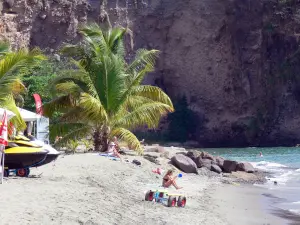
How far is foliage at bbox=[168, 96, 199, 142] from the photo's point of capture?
6706 cm

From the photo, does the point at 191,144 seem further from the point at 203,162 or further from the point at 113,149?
the point at 113,149

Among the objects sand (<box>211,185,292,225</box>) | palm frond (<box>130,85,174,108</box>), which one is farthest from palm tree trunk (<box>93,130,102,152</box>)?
sand (<box>211,185,292,225</box>)

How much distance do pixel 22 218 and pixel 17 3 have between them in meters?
55.4

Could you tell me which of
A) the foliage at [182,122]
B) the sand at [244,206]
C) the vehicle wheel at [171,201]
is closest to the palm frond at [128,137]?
the sand at [244,206]

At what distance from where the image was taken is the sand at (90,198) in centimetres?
911

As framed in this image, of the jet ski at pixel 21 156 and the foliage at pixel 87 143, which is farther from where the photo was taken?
the foliage at pixel 87 143

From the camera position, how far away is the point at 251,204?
16.9 meters

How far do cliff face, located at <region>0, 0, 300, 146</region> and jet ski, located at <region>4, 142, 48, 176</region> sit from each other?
178 ft

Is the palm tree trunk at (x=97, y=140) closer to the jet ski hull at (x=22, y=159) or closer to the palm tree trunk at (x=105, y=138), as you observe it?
the palm tree trunk at (x=105, y=138)

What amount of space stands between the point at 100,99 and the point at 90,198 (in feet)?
40.8

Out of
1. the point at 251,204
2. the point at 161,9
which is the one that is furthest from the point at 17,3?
the point at 251,204

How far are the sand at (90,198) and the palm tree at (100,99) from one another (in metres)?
3.76

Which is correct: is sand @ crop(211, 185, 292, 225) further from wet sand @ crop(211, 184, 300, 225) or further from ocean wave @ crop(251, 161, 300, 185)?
ocean wave @ crop(251, 161, 300, 185)

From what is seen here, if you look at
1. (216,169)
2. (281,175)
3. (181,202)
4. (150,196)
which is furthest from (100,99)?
(281,175)
